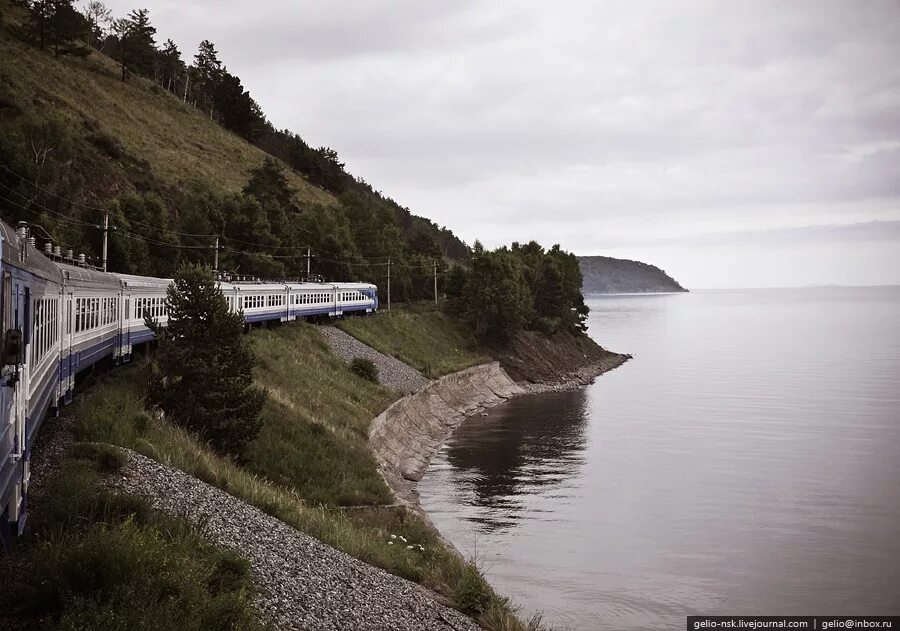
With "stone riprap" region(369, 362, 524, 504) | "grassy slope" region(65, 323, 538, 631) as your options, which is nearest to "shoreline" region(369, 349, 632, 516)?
"stone riprap" region(369, 362, 524, 504)

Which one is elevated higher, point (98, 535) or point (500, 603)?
point (98, 535)

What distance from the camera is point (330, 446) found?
107ft

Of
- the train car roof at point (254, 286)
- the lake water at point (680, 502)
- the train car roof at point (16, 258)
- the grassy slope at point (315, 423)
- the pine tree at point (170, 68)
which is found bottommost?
the lake water at point (680, 502)

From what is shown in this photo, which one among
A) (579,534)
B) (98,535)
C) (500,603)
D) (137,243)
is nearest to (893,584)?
(579,534)

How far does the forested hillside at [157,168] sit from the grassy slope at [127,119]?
11.7 inches

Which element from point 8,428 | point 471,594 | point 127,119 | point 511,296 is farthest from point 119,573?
point 127,119

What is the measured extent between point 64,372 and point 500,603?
12.1 meters

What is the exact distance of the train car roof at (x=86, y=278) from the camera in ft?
68.1

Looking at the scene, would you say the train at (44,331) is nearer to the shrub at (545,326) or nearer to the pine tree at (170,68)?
the shrub at (545,326)

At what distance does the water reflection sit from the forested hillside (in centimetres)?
2198

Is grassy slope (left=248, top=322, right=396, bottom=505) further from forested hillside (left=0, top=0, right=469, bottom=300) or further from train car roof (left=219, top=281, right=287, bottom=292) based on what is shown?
forested hillside (left=0, top=0, right=469, bottom=300)

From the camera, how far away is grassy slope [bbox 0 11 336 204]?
81.9 metres

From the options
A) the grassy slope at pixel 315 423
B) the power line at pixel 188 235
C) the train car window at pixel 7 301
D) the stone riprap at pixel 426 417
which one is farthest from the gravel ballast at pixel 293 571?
the power line at pixel 188 235

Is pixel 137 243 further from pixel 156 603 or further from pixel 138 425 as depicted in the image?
pixel 156 603
